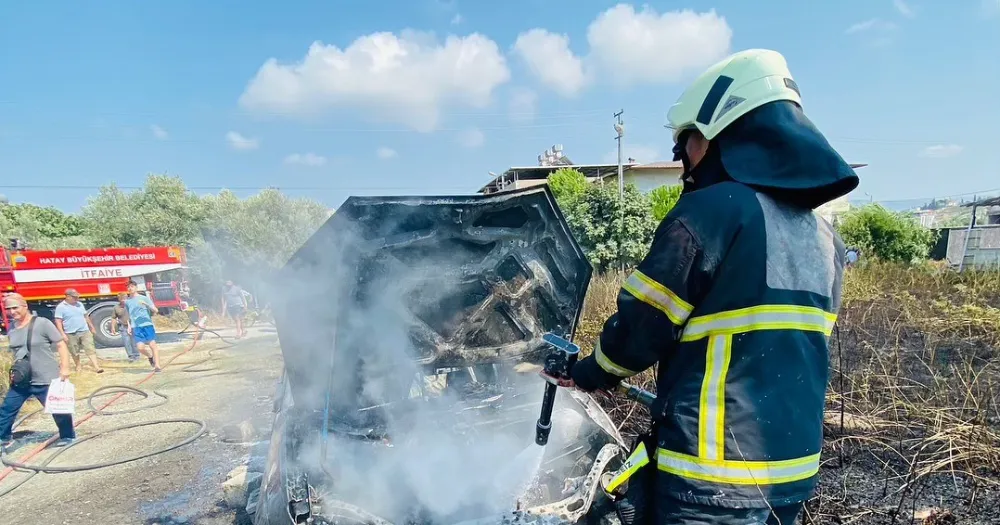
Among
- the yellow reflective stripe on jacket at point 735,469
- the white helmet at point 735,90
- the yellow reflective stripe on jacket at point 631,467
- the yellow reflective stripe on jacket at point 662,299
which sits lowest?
the yellow reflective stripe on jacket at point 631,467

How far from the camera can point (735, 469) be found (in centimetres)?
133

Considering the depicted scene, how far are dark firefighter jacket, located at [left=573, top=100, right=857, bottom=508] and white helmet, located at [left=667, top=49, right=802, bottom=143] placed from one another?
4.2 inches

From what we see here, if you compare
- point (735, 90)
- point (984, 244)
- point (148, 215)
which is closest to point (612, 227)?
point (984, 244)

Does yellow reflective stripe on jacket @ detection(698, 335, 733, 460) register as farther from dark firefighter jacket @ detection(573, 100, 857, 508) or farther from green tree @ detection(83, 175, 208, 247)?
green tree @ detection(83, 175, 208, 247)

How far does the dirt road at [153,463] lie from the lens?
404cm

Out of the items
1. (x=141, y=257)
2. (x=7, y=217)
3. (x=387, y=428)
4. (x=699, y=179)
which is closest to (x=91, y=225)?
(x=7, y=217)

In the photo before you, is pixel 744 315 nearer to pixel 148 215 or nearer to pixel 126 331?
pixel 126 331

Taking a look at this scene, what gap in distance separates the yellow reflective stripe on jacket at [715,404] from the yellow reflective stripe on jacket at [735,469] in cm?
3

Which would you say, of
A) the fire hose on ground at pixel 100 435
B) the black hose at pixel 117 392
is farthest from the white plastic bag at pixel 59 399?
the black hose at pixel 117 392

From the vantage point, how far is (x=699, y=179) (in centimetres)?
158

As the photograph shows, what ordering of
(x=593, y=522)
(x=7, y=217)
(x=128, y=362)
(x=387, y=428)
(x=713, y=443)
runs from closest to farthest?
(x=713, y=443)
(x=593, y=522)
(x=387, y=428)
(x=128, y=362)
(x=7, y=217)

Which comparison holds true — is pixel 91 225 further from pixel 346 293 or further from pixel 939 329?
pixel 939 329

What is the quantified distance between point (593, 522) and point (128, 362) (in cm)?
1180

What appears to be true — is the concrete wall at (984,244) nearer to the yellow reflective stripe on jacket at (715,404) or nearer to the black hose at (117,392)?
the yellow reflective stripe on jacket at (715,404)
